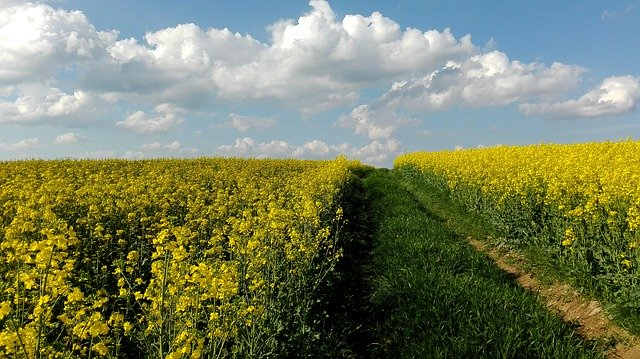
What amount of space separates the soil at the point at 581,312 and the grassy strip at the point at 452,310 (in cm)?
38

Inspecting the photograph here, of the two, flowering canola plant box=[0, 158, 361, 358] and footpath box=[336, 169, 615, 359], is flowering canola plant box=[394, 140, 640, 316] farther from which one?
flowering canola plant box=[0, 158, 361, 358]

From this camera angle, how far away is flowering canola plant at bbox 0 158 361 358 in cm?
391

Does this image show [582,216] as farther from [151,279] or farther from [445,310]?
[151,279]

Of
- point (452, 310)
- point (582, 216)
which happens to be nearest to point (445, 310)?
point (452, 310)

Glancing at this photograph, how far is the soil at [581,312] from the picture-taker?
6.79 m

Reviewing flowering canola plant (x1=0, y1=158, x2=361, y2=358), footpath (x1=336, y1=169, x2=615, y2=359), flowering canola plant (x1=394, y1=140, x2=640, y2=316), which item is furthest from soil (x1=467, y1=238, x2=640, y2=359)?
flowering canola plant (x1=0, y1=158, x2=361, y2=358)

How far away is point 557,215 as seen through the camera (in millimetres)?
10547

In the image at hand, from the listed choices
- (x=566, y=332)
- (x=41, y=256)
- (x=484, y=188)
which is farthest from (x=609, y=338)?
(x=484, y=188)

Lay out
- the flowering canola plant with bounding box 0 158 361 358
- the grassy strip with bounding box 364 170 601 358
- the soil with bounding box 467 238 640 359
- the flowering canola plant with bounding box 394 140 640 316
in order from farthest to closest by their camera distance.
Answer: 1. the flowering canola plant with bounding box 394 140 640 316
2. the soil with bounding box 467 238 640 359
3. the grassy strip with bounding box 364 170 601 358
4. the flowering canola plant with bounding box 0 158 361 358

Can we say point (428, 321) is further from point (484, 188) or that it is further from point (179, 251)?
point (484, 188)

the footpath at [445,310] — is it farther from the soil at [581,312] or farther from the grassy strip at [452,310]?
the soil at [581,312]

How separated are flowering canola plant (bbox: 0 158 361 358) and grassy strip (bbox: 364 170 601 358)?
121 centimetres

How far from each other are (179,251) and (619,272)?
6.83 metres

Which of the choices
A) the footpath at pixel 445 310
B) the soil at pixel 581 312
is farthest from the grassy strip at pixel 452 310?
the soil at pixel 581 312
